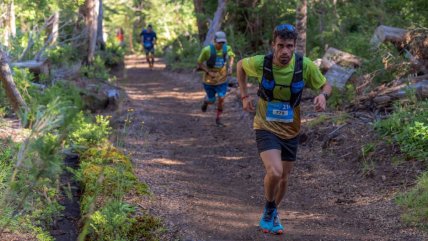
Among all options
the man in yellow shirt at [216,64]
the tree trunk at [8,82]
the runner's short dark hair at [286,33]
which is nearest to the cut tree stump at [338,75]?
the man in yellow shirt at [216,64]

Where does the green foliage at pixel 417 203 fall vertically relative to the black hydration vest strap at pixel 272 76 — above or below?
below

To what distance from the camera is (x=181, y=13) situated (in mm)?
38281

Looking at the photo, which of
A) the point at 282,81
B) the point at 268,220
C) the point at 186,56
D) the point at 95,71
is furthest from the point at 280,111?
the point at 186,56

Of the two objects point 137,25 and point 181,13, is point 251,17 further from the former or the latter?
point 137,25

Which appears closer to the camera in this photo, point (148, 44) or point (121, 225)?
point (121, 225)

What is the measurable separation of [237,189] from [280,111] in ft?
Result: 7.80

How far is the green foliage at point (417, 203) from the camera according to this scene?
5691 mm

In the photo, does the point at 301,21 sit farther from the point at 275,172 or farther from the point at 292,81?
the point at 275,172

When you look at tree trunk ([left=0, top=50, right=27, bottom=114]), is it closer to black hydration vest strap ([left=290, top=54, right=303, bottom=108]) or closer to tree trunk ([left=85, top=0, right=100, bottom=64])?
black hydration vest strap ([left=290, top=54, right=303, bottom=108])

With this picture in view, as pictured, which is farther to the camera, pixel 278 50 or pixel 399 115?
pixel 399 115

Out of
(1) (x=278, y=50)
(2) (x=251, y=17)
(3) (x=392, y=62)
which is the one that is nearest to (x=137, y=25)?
(2) (x=251, y=17)

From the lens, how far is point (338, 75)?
36.7ft

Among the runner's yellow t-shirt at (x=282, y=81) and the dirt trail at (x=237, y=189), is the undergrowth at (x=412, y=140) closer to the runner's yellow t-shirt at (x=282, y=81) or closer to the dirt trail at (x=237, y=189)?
the dirt trail at (x=237, y=189)

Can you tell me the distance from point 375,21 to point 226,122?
6.39 meters
